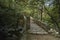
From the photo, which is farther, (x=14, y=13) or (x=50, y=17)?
(x=50, y=17)

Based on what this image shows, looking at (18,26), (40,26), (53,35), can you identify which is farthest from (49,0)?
(18,26)

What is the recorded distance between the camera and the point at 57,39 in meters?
13.2

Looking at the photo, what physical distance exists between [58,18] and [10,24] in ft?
25.3

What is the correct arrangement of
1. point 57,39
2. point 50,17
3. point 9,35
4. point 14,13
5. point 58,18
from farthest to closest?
point 50,17 → point 58,18 → point 57,39 → point 14,13 → point 9,35

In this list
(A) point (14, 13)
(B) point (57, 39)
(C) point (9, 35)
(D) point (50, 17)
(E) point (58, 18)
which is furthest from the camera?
(D) point (50, 17)

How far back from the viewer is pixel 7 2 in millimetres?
8570

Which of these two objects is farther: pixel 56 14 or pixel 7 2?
pixel 56 14

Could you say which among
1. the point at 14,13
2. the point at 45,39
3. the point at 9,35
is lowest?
the point at 45,39

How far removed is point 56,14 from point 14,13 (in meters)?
7.41

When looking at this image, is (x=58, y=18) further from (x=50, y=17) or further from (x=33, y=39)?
(x=33, y=39)

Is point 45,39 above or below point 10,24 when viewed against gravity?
below

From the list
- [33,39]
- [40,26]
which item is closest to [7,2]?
Result: [33,39]

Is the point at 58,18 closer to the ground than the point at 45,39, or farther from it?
farther from it

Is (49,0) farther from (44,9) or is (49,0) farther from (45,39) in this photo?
(45,39)
